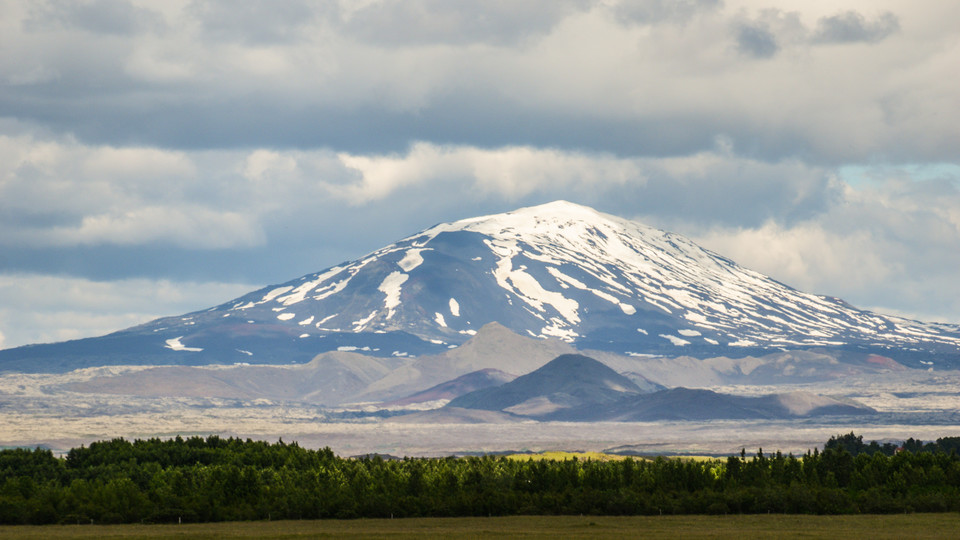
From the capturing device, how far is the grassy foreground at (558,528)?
87.4 meters

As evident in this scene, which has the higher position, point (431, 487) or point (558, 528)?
point (431, 487)

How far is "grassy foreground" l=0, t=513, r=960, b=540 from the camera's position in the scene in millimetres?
87438

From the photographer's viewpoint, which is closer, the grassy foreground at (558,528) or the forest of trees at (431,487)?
the grassy foreground at (558,528)

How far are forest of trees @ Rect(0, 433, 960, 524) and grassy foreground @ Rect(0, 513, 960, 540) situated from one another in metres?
4.15

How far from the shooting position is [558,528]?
93688mm

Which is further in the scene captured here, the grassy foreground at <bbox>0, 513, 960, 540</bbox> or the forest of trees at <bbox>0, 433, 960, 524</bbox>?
the forest of trees at <bbox>0, 433, 960, 524</bbox>

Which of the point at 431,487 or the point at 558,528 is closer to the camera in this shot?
the point at 558,528

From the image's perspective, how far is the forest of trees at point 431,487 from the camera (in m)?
105

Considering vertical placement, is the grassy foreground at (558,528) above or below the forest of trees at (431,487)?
below

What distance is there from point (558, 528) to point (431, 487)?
A: 23477 mm

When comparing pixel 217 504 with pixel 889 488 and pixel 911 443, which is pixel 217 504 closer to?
pixel 889 488

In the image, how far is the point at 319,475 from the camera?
408 feet

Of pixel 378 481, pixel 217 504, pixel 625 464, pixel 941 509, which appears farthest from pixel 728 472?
pixel 217 504

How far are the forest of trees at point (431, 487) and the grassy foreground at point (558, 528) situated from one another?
415 centimetres
